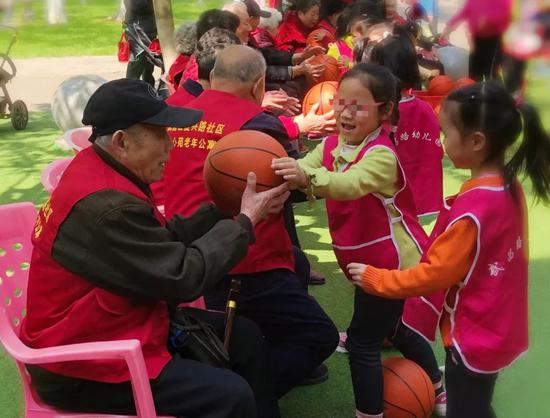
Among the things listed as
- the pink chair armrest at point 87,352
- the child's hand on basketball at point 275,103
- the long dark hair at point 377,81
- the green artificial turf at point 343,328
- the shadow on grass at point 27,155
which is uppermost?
the long dark hair at point 377,81

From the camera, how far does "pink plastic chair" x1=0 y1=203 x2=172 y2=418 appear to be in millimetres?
2295

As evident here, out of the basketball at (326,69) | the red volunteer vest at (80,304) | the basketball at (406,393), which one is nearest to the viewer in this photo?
the red volunteer vest at (80,304)

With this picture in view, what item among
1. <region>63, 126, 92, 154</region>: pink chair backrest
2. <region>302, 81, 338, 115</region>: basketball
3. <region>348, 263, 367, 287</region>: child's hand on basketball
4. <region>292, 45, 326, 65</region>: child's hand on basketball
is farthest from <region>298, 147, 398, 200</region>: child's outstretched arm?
<region>292, 45, 326, 65</region>: child's hand on basketball

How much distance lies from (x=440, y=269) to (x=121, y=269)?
1.03 m

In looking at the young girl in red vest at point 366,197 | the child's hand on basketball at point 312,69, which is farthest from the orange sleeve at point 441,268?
the child's hand on basketball at point 312,69

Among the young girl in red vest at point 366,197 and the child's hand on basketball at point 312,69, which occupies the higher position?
the young girl in red vest at point 366,197

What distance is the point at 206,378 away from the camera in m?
2.48

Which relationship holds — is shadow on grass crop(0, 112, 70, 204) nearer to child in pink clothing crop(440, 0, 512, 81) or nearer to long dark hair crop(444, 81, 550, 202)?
long dark hair crop(444, 81, 550, 202)

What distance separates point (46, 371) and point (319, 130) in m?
1.63

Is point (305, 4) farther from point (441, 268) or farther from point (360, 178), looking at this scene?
point (441, 268)

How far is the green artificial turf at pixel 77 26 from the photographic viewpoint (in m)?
4.29

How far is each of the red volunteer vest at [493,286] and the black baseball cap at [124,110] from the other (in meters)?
1.03

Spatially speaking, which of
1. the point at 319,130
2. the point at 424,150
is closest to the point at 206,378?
the point at 319,130

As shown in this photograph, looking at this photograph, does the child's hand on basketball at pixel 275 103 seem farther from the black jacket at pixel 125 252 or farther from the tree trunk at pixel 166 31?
the tree trunk at pixel 166 31
